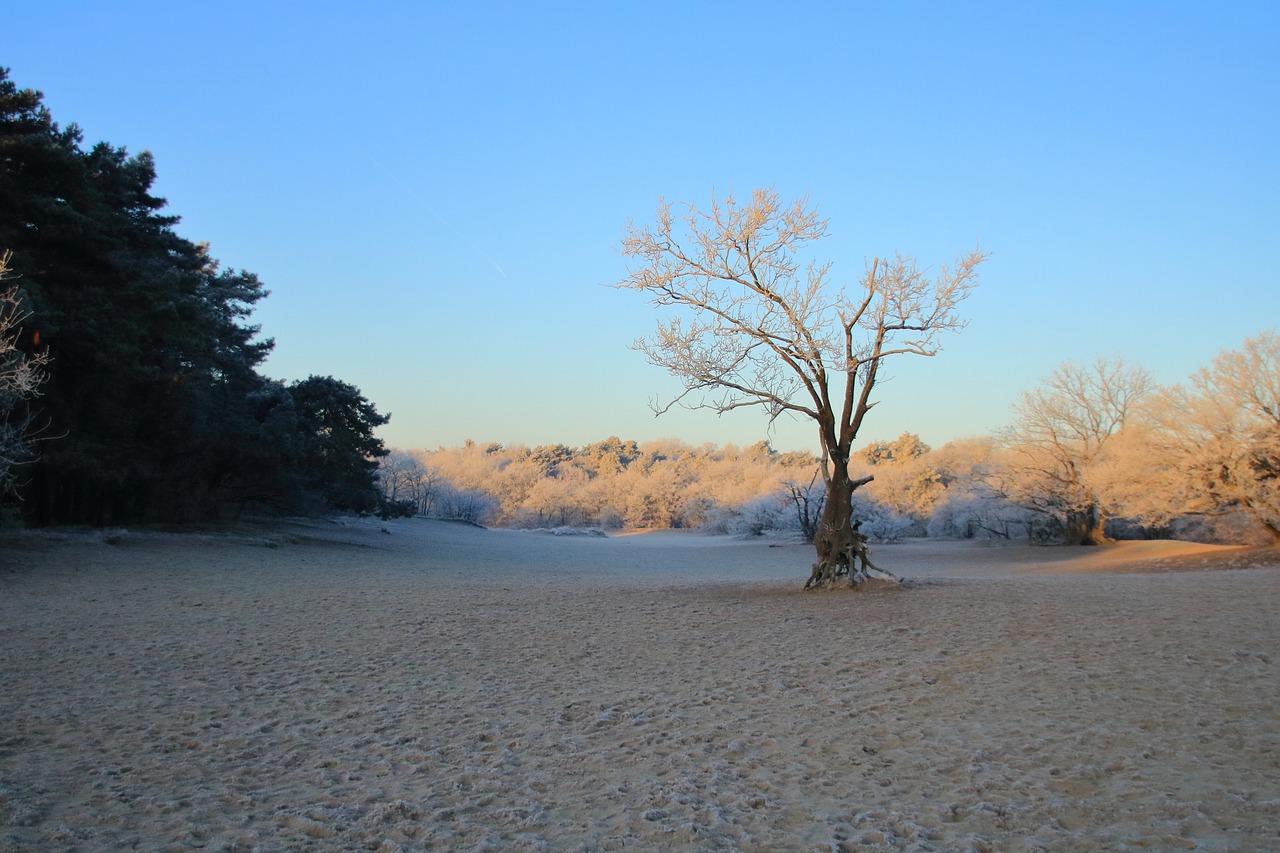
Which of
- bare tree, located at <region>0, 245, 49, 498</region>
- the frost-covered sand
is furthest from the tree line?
the frost-covered sand

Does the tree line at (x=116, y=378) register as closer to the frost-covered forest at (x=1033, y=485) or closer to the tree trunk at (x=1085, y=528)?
the frost-covered forest at (x=1033, y=485)

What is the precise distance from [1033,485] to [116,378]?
1111 inches

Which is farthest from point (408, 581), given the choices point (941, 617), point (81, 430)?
point (941, 617)

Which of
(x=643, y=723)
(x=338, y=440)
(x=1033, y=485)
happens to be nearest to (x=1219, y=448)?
(x=1033, y=485)

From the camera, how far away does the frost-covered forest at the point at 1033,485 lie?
18.5 metres

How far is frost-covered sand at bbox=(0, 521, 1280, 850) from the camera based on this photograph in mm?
3711

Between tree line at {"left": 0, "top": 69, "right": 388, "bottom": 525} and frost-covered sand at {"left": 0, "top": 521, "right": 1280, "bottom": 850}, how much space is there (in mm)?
6503

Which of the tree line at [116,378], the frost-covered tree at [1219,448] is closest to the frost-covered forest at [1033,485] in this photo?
the frost-covered tree at [1219,448]

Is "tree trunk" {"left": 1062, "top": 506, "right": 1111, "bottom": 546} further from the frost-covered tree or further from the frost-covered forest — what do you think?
the frost-covered tree

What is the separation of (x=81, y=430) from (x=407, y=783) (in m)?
17.8

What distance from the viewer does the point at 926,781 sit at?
431cm

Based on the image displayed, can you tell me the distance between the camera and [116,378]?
17.9m

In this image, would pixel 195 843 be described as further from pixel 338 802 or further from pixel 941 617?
pixel 941 617

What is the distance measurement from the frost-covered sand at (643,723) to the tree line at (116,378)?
650cm
